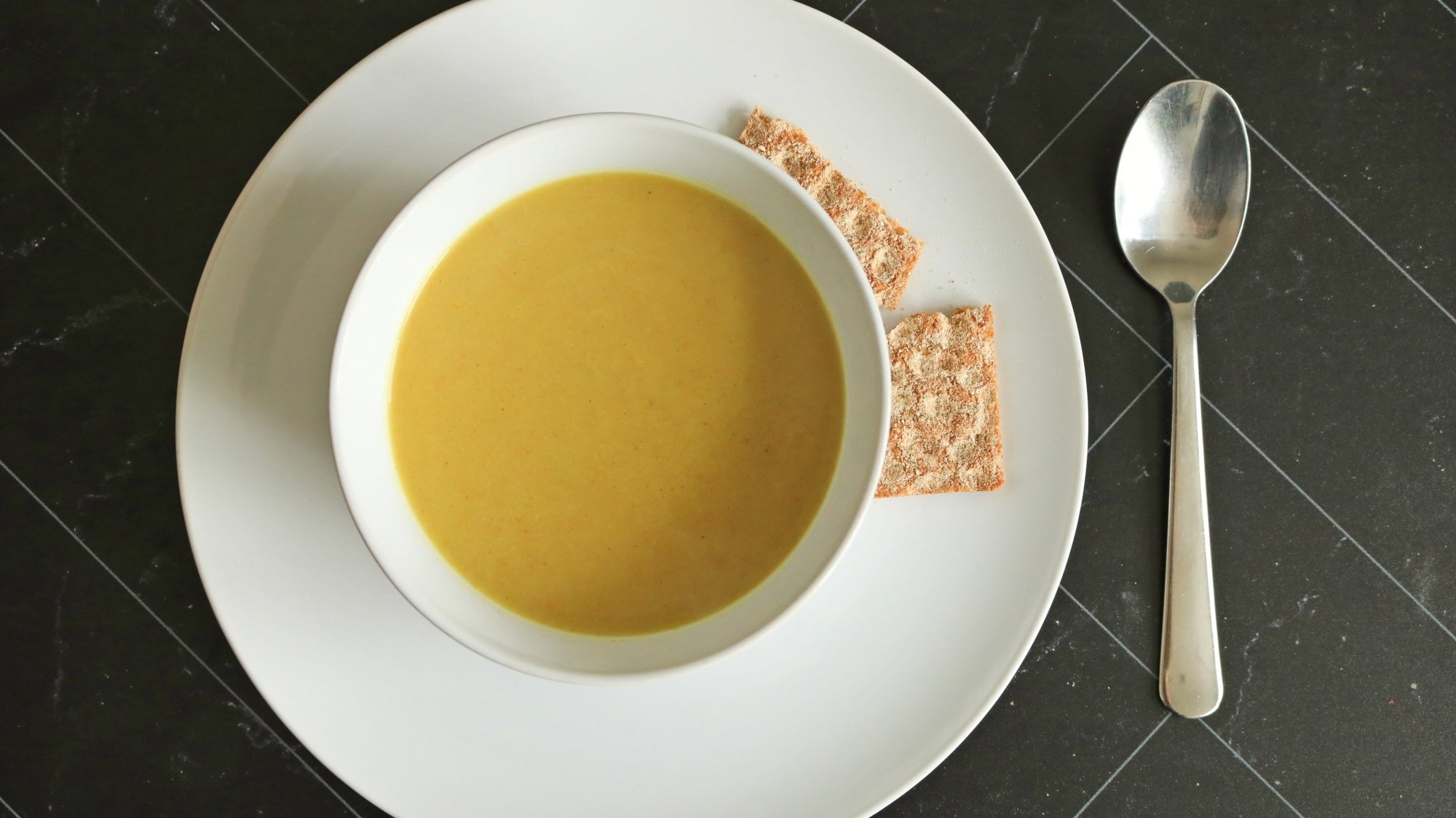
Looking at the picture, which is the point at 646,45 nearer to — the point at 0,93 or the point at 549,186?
the point at 549,186

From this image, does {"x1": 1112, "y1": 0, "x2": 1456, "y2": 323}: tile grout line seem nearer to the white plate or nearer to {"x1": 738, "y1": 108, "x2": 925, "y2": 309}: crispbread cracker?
the white plate

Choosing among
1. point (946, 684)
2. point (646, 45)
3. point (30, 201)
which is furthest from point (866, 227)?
point (30, 201)

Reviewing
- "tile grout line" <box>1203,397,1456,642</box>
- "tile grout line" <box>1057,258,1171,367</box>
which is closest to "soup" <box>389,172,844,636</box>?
"tile grout line" <box>1057,258,1171,367</box>

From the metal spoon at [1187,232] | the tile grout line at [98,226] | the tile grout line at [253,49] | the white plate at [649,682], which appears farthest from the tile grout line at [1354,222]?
the tile grout line at [98,226]

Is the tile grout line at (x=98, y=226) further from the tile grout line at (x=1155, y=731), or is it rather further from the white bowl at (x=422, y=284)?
the tile grout line at (x=1155, y=731)

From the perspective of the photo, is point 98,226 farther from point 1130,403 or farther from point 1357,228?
point 1357,228

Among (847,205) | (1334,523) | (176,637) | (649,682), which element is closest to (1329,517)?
(1334,523)
